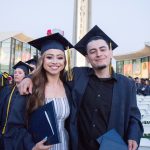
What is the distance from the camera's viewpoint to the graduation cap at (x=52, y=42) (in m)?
2.64

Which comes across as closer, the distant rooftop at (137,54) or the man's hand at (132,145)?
the man's hand at (132,145)

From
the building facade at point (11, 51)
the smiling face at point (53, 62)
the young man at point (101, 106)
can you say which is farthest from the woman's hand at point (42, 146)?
the building facade at point (11, 51)

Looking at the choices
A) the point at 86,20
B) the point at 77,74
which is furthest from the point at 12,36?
the point at 77,74

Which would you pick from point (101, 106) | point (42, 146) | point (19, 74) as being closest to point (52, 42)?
point (101, 106)

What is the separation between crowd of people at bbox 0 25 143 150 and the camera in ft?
7.50

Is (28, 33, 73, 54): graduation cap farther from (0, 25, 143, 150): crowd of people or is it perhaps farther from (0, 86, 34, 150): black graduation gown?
(0, 86, 34, 150): black graduation gown

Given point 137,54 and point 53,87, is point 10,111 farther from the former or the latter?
point 137,54

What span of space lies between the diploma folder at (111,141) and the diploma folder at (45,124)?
40cm

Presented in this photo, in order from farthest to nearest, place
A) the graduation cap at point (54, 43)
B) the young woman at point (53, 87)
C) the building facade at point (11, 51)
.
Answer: the building facade at point (11, 51), the graduation cap at point (54, 43), the young woman at point (53, 87)

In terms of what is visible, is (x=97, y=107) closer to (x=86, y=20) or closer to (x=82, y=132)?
(x=82, y=132)

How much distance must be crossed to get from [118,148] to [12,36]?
Result: 31.8 m

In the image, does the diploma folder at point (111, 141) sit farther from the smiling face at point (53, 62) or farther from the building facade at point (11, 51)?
the building facade at point (11, 51)

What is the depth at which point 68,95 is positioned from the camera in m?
2.53

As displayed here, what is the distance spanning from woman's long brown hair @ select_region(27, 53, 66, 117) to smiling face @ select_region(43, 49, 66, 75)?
1.7 inches
